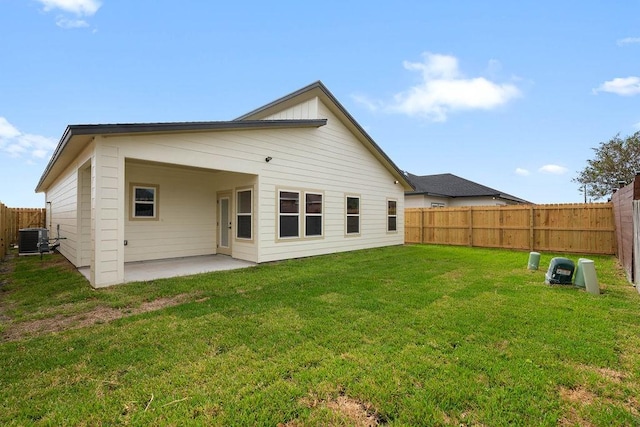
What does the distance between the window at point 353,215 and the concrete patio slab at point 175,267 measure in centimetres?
442

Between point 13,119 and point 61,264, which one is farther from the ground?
point 13,119

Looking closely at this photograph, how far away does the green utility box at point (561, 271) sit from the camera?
6.12 meters

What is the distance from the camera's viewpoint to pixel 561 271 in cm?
616

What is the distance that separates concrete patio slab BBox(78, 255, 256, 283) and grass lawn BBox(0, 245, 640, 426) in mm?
997

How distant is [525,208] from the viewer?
1229 centimetres

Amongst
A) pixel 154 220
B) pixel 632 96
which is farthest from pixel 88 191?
pixel 632 96

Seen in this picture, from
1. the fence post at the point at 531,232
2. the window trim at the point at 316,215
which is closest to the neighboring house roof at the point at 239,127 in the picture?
the window trim at the point at 316,215

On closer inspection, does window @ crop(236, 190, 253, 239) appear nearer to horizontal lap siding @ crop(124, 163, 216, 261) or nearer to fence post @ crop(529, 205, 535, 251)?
horizontal lap siding @ crop(124, 163, 216, 261)

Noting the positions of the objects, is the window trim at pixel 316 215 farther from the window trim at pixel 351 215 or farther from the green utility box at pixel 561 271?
the green utility box at pixel 561 271

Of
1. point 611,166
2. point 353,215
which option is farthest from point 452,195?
point 353,215

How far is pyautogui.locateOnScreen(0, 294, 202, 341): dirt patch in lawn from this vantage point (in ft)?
12.6

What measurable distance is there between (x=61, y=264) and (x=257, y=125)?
6.93 meters

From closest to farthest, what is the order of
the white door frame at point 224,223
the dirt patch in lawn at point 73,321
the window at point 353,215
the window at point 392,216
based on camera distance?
the dirt patch in lawn at point 73,321, the white door frame at point 224,223, the window at point 353,215, the window at point 392,216

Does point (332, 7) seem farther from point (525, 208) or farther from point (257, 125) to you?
point (525, 208)
